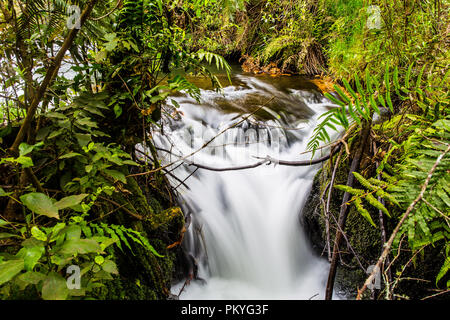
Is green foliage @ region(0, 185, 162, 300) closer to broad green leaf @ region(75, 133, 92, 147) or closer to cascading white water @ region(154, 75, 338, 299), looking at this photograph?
broad green leaf @ region(75, 133, 92, 147)

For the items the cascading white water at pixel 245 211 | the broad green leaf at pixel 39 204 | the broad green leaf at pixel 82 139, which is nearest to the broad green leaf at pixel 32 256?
the broad green leaf at pixel 39 204

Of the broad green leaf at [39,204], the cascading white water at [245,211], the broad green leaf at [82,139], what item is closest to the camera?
the broad green leaf at [39,204]

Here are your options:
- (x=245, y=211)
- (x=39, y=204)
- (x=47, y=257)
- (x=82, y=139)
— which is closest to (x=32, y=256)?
(x=47, y=257)

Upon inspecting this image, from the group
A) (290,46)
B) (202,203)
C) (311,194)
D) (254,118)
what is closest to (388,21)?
(311,194)

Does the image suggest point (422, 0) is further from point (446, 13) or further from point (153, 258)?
point (153, 258)

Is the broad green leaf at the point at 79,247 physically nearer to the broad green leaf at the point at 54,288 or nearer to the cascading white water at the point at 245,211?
the broad green leaf at the point at 54,288

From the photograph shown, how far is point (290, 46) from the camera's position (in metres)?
6.66

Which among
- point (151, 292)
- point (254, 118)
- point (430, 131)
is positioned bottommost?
point (151, 292)

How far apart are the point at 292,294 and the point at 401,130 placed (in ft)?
6.25

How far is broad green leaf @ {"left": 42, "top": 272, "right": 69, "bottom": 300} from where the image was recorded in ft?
2.72

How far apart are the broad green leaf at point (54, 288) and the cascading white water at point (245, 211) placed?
5.22 ft

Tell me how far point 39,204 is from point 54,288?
0.98ft

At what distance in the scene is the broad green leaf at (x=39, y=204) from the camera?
0.90m
